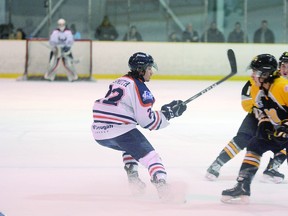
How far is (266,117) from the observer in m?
4.06

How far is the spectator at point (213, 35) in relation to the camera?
14005mm

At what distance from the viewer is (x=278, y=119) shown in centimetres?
398

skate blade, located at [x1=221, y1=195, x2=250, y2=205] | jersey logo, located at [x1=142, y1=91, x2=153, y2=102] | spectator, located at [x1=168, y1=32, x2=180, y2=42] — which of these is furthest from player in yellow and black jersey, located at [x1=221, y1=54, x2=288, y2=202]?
spectator, located at [x1=168, y1=32, x2=180, y2=42]

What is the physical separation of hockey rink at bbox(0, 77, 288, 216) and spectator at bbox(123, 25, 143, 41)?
177 inches

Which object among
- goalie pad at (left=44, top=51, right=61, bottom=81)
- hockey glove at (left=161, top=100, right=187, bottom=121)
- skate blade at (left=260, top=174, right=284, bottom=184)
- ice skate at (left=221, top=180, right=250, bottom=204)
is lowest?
skate blade at (left=260, top=174, right=284, bottom=184)

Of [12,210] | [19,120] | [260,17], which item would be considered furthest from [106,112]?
[260,17]

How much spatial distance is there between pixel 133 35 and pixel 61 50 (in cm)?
140

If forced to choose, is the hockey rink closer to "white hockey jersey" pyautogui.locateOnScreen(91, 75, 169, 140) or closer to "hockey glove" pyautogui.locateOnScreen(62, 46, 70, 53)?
"white hockey jersey" pyautogui.locateOnScreen(91, 75, 169, 140)

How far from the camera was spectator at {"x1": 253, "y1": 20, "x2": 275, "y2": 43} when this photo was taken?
14078 millimetres

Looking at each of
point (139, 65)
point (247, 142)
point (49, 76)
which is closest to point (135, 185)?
point (139, 65)

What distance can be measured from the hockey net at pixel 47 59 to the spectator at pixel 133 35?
0.78 metres

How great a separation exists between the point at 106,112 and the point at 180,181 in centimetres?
82

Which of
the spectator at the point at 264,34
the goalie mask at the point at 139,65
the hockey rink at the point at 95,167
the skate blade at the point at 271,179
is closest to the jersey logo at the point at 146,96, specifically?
the goalie mask at the point at 139,65

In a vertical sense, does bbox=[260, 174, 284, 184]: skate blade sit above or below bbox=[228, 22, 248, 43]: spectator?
below
